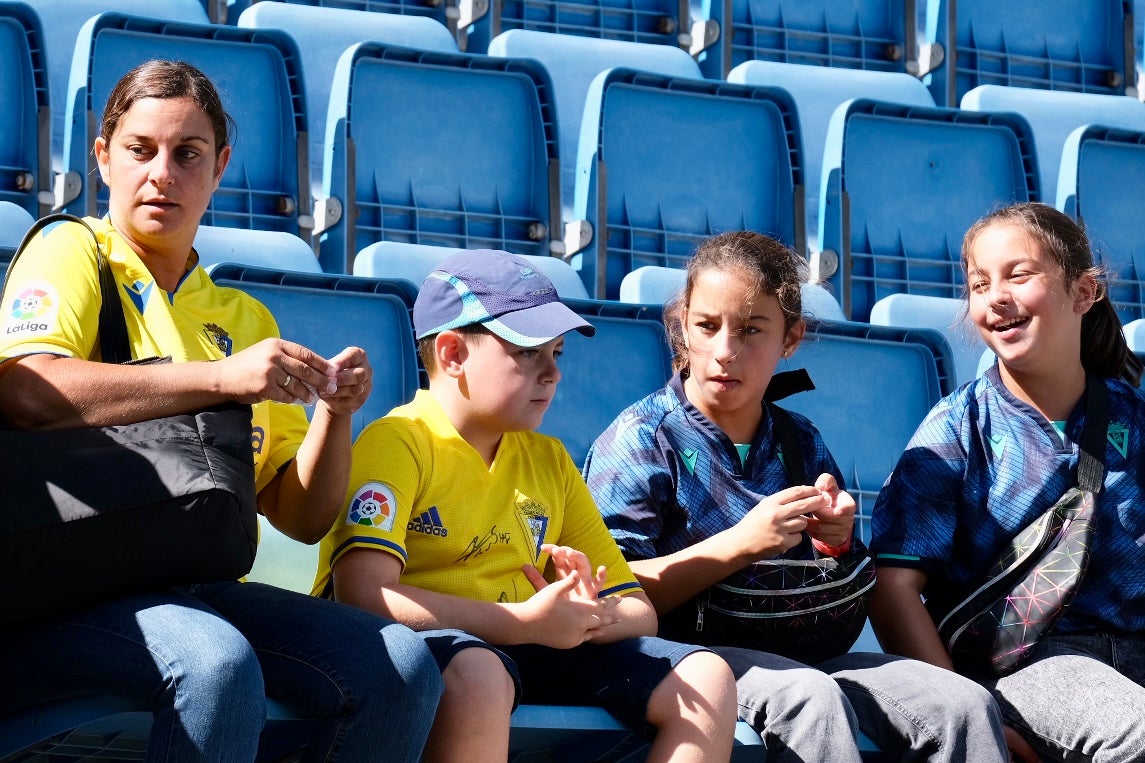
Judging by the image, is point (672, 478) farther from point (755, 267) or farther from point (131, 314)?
point (131, 314)

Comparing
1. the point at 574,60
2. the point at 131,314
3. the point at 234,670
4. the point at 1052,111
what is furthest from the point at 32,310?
the point at 1052,111

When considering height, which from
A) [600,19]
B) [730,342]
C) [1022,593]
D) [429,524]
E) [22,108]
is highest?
[600,19]

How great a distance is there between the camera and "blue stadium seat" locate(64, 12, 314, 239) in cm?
335

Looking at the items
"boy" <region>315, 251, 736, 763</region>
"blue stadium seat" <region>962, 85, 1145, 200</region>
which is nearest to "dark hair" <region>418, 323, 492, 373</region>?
"boy" <region>315, 251, 736, 763</region>

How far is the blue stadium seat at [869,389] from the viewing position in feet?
10.3

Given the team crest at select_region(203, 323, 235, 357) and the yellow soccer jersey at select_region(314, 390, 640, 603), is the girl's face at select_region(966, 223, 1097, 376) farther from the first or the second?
the team crest at select_region(203, 323, 235, 357)

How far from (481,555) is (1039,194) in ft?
7.61

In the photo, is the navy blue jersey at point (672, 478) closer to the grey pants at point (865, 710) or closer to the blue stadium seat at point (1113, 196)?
the grey pants at point (865, 710)

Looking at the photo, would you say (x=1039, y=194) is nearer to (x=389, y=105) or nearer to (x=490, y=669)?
(x=389, y=105)

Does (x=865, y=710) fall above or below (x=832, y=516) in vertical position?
below

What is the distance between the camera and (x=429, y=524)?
2.15 m

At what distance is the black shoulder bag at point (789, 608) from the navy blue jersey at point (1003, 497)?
241 millimetres

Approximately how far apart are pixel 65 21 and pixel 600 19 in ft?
5.03

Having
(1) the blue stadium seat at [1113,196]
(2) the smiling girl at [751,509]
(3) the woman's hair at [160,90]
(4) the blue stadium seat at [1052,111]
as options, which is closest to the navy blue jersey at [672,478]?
(2) the smiling girl at [751,509]
